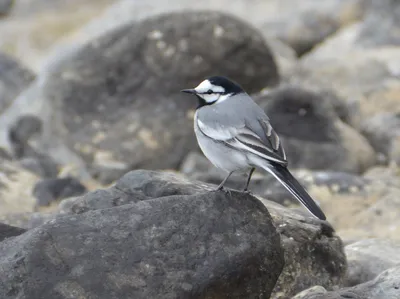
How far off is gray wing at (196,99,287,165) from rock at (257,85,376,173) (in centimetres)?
734

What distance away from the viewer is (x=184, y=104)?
17.7m

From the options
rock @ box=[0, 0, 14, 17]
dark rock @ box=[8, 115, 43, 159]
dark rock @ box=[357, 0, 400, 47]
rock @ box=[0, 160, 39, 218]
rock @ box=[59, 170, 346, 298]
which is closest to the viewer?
rock @ box=[59, 170, 346, 298]

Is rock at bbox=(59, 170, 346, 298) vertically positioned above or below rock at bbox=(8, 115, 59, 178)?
above

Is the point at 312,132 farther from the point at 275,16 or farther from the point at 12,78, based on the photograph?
the point at 275,16

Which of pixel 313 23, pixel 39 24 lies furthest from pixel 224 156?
pixel 39 24

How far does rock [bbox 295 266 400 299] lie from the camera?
7469mm

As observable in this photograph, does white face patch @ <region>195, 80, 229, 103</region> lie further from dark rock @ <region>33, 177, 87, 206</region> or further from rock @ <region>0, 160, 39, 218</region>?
dark rock @ <region>33, 177, 87, 206</region>

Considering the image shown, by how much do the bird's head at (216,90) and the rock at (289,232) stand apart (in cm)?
87

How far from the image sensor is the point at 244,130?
8492 mm

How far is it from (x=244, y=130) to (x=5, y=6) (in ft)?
104

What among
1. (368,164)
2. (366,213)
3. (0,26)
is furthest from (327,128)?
(0,26)

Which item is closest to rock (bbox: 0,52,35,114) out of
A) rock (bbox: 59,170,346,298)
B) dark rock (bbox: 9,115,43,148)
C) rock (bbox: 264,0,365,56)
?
dark rock (bbox: 9,115,43,148)

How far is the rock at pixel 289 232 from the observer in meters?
8.95

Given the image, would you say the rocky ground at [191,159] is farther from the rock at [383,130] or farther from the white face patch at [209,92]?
the white face patch at [209,92]
